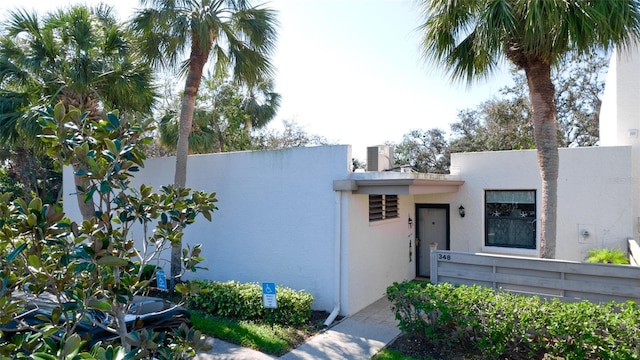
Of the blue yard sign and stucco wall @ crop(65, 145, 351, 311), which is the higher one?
stucco wall @ crop(65, 145, 351, 311)

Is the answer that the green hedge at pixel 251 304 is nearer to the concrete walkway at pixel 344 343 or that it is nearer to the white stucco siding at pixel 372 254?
the concrete walkway at pixel 344 343

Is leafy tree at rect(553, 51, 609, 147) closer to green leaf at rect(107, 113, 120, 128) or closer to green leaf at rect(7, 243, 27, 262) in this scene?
green leaf at rect(107, 113, 120, 128)

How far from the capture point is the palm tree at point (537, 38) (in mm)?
5867

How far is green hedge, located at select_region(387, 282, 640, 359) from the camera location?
15.8ft

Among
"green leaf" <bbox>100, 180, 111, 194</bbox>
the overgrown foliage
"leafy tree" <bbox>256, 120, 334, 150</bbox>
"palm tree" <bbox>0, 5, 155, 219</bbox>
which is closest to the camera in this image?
"green leaf" <bbox>100, 180, 111, 194</bbox>

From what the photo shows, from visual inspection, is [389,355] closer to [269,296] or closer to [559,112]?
[269,296]

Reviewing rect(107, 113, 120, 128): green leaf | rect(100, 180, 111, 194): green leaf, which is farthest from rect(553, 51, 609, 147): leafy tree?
rect(100, 180, 111, 194): green leaf

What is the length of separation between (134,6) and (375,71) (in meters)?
6.58

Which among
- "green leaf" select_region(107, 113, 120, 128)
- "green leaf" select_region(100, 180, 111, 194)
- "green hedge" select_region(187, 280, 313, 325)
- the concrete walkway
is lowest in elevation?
the concrete walkway

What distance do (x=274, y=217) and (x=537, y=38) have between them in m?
5.89

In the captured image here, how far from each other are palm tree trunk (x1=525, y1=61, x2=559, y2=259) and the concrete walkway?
304cm

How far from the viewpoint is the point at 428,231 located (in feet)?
37.2

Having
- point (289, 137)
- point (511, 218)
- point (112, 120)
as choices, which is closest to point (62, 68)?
point (112, 120)

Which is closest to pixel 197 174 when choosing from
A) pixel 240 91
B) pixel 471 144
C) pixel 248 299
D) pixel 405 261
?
pixel 248 299
